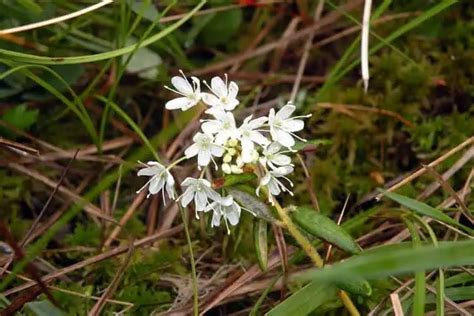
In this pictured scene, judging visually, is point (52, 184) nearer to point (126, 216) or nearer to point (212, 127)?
point (126, 216)

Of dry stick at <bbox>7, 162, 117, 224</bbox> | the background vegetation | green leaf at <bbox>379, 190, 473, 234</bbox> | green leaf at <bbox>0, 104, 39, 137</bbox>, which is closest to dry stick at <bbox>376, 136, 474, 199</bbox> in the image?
the background vegetation

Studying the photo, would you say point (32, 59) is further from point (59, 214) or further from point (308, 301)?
point (308, 301)

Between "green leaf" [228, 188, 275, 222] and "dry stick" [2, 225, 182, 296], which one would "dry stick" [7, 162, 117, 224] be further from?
"green leaf" [228, 188, 275, 222]

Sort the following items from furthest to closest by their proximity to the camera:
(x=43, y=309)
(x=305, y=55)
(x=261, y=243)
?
(x=305, y=55), (x=43, y=309), (x=261, y=243)

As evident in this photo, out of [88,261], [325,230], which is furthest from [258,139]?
[88,261]

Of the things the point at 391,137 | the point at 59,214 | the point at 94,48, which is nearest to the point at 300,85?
the point at 391,137
